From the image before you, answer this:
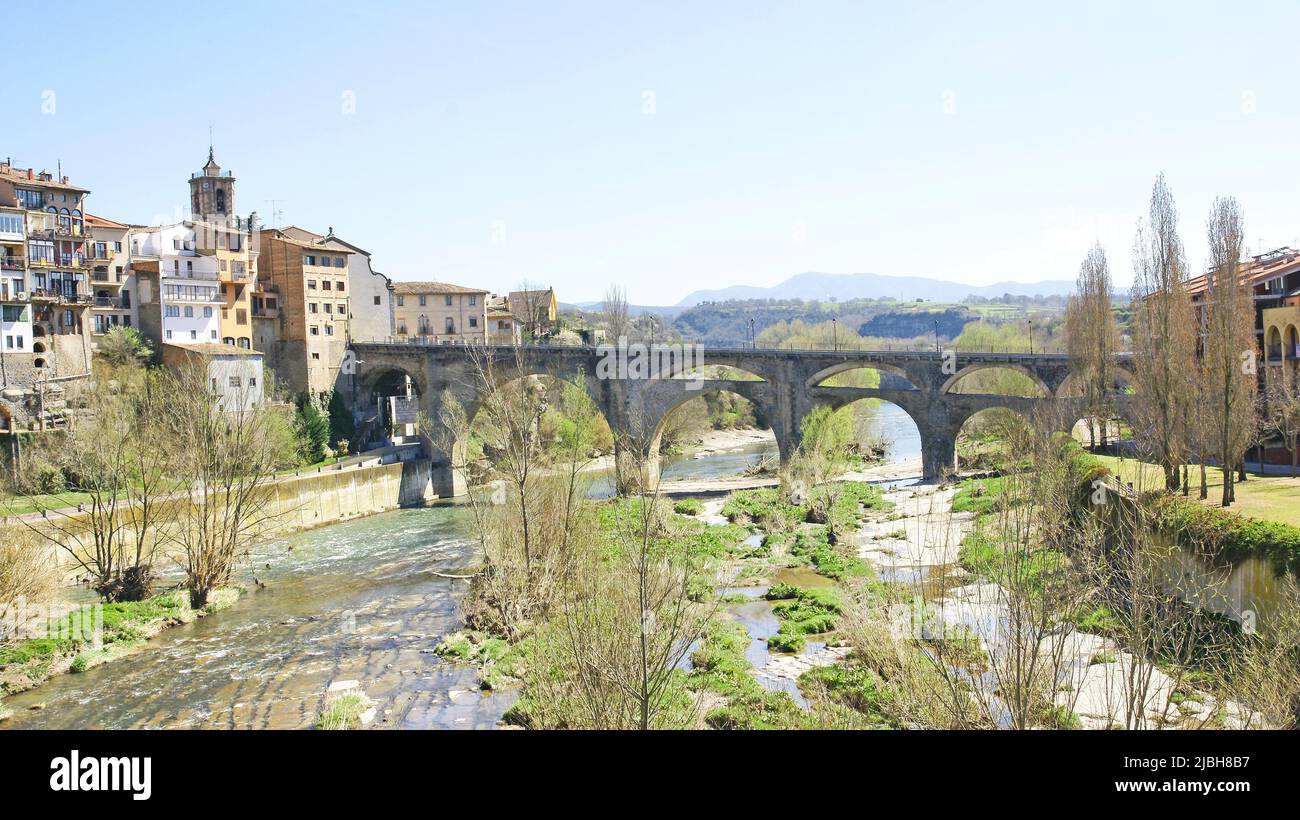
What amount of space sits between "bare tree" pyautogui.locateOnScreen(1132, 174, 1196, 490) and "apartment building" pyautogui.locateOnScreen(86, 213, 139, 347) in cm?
4896

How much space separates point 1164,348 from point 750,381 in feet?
87.7

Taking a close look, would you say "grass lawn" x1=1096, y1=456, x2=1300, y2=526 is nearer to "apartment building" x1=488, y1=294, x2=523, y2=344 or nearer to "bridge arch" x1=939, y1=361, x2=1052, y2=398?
"bridge arch" x1=939, y1=361, x2=1052, y2=398

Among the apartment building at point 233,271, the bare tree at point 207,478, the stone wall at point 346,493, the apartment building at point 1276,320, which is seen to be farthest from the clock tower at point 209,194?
the apartment building at point 1276,320

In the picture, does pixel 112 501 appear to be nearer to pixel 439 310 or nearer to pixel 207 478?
pixel 207 478

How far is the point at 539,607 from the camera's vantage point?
83.2 feet

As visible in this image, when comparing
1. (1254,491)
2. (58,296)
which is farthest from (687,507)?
(58,296)

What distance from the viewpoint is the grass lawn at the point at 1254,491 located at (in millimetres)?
23819

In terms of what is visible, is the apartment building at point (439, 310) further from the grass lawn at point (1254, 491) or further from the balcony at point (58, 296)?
the grass lawn at point (1254, 491)

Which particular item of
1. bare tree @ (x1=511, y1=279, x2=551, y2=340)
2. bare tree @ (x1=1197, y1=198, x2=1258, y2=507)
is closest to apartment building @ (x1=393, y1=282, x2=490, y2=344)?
bare tree @ (x1=511, y1=279, x2=551, y2=340)

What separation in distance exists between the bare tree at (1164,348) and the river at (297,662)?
63.1ft

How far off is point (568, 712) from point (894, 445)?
61.7 meters

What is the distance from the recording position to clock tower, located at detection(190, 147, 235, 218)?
216 feet
